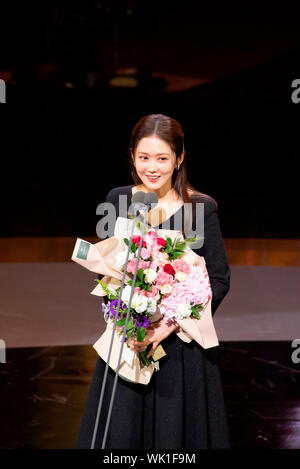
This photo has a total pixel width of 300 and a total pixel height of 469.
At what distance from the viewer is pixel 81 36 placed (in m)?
8.45

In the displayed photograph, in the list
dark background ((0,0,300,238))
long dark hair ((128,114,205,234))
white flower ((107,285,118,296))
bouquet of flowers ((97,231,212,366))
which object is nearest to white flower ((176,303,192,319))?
bouquet of flowers ((97,231,212,366))

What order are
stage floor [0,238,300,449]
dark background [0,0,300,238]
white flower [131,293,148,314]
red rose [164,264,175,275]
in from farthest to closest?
dark background [0,0,300,238] → stage floor [0,238,300,449] → red rose [164,264,175,275] → white flower [131,293,148,314]

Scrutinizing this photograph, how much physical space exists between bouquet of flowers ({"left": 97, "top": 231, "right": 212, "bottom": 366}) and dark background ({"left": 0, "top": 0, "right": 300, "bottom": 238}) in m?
5.70

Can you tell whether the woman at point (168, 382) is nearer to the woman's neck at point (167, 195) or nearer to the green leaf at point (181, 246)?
the woman's neck at point (167, 195)

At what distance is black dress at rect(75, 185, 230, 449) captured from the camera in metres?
2.48

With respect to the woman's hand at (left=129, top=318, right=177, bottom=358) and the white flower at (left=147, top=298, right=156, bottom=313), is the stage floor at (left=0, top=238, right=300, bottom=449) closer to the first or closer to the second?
the woman's hand at (left=129, top=318, right=177, bottom=358)

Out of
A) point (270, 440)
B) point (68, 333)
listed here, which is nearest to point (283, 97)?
point (68, 333)

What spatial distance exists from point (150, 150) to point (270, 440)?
1.84 m

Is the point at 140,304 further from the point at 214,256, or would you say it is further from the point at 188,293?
the point at 214,256

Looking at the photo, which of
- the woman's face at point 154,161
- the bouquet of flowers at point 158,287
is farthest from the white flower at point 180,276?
the woman's face at point 154,161

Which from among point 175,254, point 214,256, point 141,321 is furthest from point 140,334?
point 214,256
